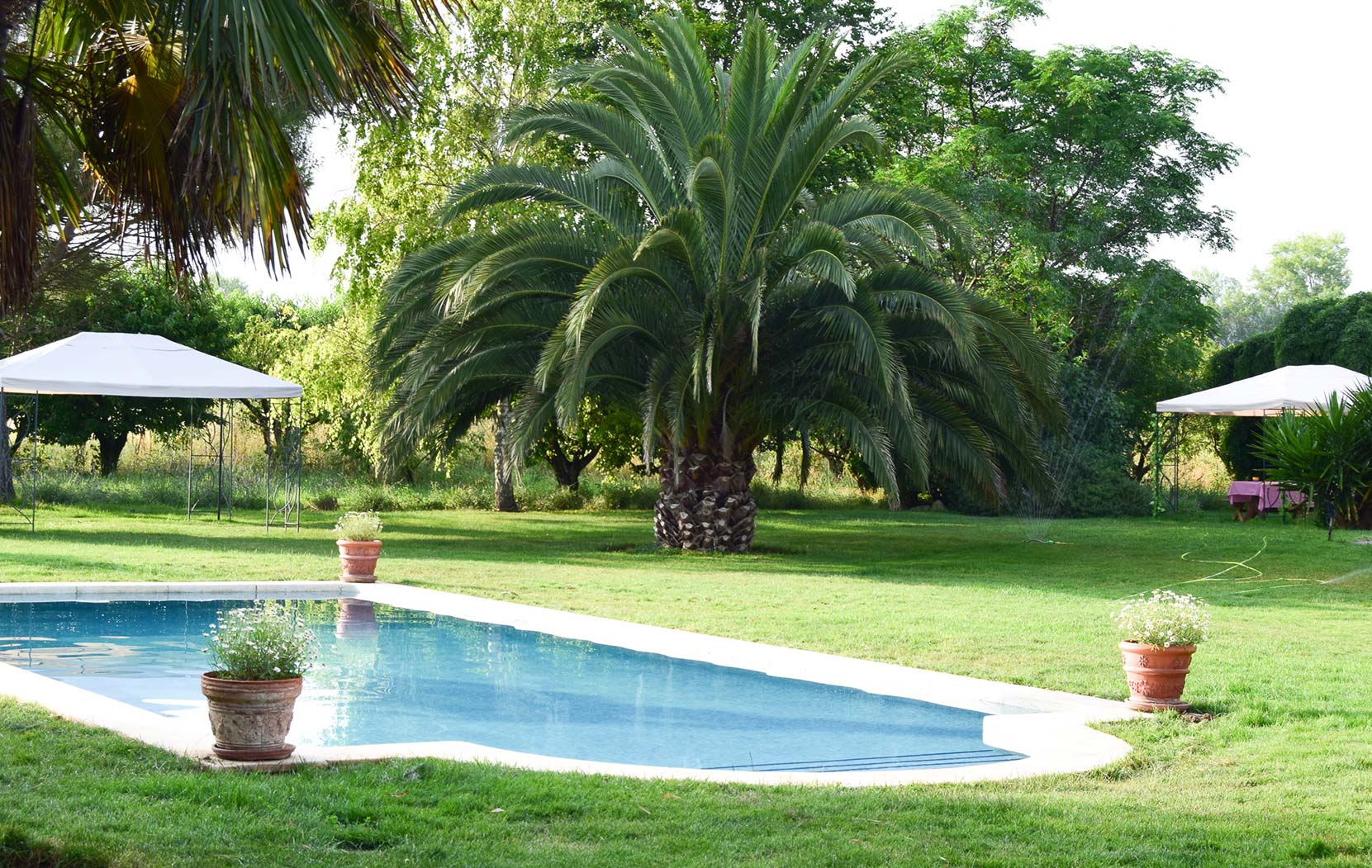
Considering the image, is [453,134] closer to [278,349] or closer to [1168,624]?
[278,349]

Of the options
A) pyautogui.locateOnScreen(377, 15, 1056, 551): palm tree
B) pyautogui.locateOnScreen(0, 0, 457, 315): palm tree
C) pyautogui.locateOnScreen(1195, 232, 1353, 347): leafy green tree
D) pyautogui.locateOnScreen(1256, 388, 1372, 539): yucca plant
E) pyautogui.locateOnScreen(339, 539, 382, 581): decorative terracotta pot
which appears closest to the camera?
pyautogui.locateOnScreen(0, 0, 457, 315): palm tree

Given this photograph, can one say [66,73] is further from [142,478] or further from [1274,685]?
[142,478]

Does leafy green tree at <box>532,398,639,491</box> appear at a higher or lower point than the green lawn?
higher

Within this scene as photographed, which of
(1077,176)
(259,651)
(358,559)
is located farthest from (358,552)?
(1077,176)

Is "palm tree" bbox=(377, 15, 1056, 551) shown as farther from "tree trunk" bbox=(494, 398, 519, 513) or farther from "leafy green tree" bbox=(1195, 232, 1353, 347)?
"leafy green tree" bbox=(1195, 232, 1353, 347)

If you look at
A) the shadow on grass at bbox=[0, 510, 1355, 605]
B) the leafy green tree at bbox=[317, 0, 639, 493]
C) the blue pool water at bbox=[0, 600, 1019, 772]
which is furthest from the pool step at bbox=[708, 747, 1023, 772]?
the leafy green tree at bbox=[317, 0, 639, 493]

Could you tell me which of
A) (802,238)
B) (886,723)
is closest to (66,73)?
(886,723)

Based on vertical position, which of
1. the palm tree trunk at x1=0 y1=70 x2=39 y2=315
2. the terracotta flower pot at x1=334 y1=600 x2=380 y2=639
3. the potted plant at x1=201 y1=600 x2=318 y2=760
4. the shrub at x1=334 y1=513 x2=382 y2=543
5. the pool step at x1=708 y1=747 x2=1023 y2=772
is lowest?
the pool step at x1=708 y1=747 x2=1023 y2=772

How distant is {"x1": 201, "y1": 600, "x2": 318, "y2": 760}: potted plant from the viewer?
5785mm

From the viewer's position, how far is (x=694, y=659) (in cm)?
985

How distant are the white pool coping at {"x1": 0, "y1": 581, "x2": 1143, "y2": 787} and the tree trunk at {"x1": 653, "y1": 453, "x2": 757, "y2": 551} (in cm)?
619

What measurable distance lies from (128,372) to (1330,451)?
16606mm

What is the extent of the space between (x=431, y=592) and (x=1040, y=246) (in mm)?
19993

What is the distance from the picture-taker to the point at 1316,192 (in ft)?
200
